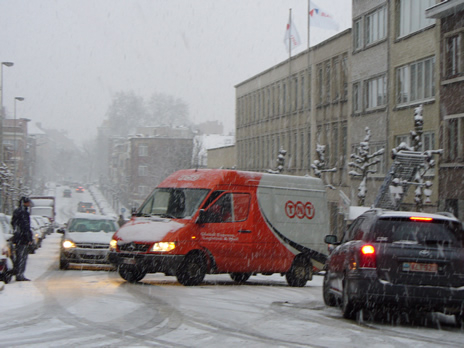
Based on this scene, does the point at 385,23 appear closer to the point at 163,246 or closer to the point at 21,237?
the point at 163,246

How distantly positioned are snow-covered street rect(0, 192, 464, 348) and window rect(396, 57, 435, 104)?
22480 mm

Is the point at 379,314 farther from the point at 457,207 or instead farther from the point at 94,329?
the point at 457,207

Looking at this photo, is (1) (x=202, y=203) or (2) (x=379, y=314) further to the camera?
(1) (x=202, y=203)

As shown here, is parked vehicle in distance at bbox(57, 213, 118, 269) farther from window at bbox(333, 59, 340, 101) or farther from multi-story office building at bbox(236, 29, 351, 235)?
window at bbox(333, 59, 340, 101)

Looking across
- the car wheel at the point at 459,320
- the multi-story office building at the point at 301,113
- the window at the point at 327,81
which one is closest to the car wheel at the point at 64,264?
the car wheel at the point at 459,320

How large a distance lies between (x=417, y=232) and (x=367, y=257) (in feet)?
2.42

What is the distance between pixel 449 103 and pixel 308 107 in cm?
2031

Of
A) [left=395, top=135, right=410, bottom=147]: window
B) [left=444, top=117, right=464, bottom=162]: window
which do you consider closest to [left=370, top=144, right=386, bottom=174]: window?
[left=395, top=135, right=410, bottom=147]: window

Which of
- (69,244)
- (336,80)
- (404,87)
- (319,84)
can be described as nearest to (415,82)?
(404,87)

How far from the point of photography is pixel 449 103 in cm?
3359

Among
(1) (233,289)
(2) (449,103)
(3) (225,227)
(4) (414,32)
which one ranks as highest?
(4) (414,32)

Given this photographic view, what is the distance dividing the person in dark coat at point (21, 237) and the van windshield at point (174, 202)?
7.81 ft

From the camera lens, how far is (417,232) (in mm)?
10805

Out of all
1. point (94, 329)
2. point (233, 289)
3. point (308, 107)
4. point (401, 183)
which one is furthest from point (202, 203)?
point (308, 107)
